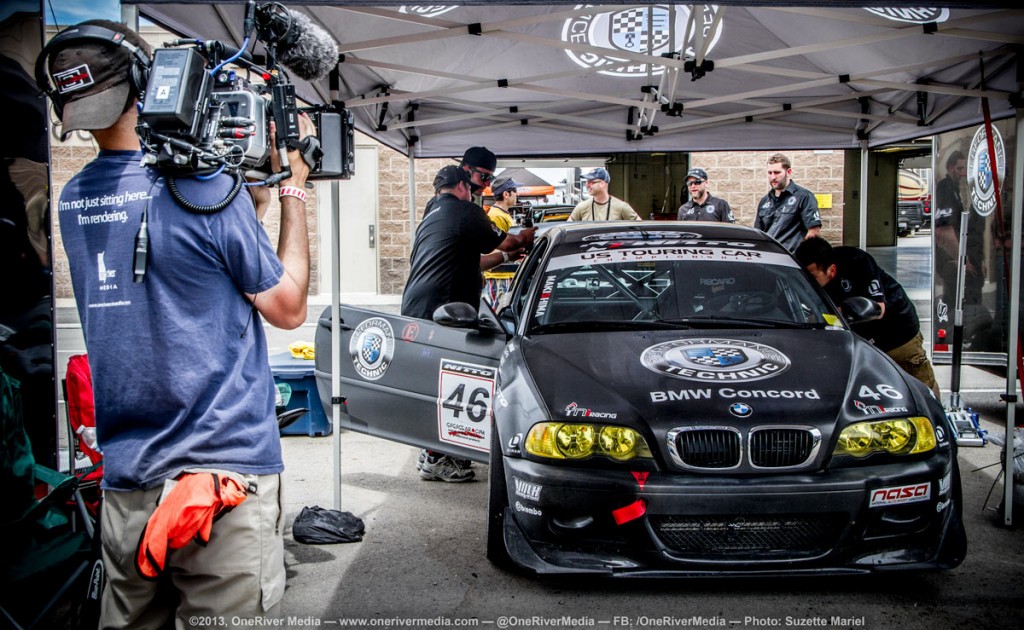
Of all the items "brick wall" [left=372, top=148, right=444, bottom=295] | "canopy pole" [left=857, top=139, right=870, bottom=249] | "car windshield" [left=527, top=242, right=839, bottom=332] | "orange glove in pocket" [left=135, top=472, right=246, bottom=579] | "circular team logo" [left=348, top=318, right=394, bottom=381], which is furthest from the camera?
"brick wall" [left=372, top=148, right=444, bottom=295]

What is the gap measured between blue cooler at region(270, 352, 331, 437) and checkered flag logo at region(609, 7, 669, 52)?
339cm

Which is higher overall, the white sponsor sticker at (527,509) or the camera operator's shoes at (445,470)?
the white sponsor sticker at (527,509)

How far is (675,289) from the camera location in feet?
13.6

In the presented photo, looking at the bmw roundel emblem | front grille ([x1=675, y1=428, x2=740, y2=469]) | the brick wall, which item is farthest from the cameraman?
the brick wall

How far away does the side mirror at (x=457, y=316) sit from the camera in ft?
13.7

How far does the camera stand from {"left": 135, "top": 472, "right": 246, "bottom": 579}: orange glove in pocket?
165 centimetres

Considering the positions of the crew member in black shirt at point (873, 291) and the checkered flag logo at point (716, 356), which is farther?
the crew member in black shirt at point (873, 291)

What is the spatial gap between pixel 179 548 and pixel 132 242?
0.66 meters

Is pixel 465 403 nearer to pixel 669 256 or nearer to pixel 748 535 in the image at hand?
pixel 669 256

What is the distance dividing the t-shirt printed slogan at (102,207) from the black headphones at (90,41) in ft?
0.61

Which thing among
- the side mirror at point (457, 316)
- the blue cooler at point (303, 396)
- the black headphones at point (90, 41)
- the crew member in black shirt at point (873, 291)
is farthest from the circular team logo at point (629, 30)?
the black headphones at point (90, 41)

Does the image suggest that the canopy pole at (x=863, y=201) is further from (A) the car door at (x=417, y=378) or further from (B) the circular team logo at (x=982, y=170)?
(A) the car door at (x=417, y=378)

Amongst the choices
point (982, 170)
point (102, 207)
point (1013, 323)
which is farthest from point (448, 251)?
point (982, 170)

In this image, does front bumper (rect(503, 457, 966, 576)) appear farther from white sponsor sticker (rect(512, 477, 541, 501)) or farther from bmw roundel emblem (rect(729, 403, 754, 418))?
bmw roundel emblem (rect(729, 403, 754, 418))
